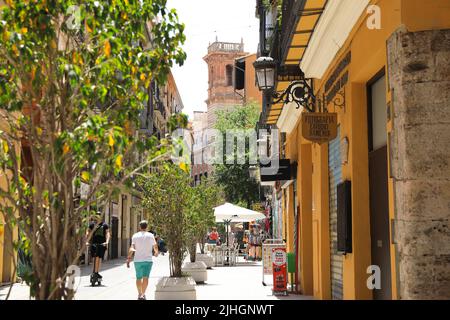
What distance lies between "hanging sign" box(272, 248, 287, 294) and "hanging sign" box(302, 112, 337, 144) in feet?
15.4

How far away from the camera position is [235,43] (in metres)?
77.6

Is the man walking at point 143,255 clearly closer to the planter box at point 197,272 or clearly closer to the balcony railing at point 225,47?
the planter box at point 197,272

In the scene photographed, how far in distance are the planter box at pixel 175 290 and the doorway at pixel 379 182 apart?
4.43 meters

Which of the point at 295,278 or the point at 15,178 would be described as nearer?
the point at 15,178

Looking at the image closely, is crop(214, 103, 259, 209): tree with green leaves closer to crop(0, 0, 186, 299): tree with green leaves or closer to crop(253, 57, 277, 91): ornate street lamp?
crop(253, 57, 277, 91): ornate street lamp

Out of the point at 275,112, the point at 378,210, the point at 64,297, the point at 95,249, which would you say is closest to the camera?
the point at 64,297

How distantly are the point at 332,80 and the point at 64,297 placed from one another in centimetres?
704

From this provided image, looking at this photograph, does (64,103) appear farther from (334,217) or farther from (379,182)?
(334,217)

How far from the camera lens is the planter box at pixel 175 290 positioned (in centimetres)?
1202

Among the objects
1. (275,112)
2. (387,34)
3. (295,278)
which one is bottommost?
(295,278)

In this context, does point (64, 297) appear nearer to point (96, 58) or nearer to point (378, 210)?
point (96, 58)

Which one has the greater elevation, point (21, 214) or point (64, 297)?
point (21, 214)

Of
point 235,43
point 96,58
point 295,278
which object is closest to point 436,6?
point 96,58

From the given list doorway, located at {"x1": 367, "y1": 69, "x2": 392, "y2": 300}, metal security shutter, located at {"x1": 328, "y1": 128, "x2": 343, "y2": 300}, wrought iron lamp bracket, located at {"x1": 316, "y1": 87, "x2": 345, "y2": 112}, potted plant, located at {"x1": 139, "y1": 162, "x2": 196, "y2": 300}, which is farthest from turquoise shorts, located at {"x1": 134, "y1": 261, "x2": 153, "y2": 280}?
doorway, located at {"x1": 367, "y1": 69, "x2": 392, "y2": 300}
